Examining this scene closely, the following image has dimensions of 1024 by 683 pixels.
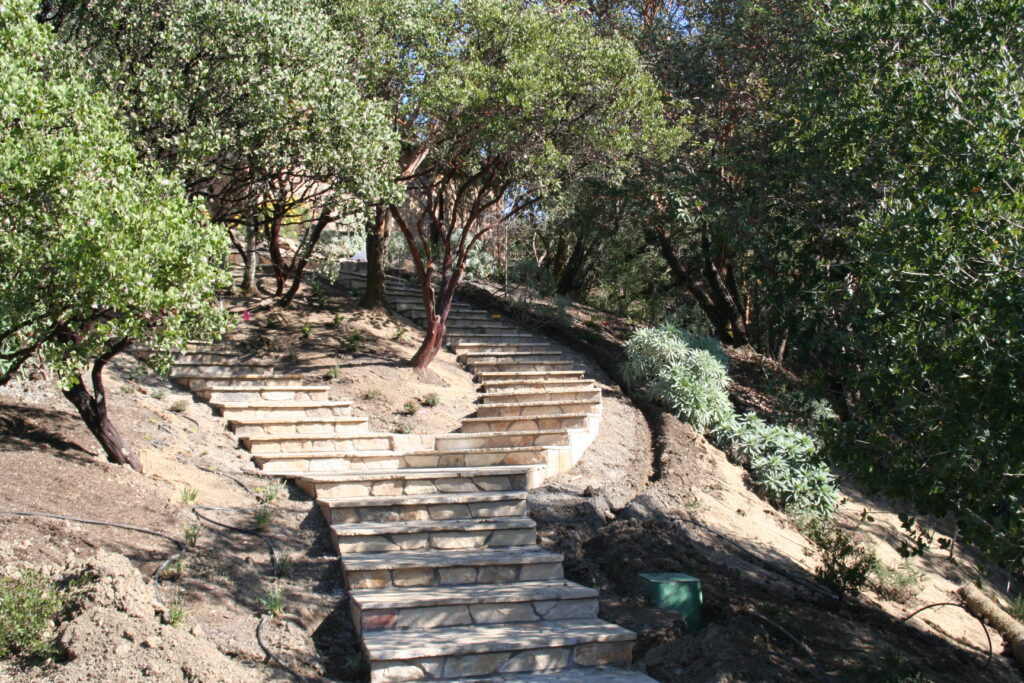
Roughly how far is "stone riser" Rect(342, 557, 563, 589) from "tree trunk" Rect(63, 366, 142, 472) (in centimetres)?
221

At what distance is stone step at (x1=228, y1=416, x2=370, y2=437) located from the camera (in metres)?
10.1

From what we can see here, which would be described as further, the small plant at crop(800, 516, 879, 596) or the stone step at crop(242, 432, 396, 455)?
the stone step at crop(242, 432, 396, 455)

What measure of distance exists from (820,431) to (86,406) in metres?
6.09

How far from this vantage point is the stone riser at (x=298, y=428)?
10.1 m

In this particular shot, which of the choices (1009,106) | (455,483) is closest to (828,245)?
(1009,106)

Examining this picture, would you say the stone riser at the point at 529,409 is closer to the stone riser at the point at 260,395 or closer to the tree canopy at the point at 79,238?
the stone riser at the point at 260,395

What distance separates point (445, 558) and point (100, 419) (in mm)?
3164

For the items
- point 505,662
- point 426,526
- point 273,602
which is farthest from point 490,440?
point 505,662

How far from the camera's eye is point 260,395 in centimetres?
1110

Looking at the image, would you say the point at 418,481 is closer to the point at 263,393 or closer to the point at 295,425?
the point at 295,425

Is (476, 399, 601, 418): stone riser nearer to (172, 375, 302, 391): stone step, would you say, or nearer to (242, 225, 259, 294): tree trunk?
(172, 375, 302, 391): stone step

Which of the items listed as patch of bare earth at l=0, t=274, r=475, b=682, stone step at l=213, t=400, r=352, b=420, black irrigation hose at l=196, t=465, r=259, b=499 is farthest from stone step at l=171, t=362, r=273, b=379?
black irrigation hose at l=196, t=465, r=259, b=499

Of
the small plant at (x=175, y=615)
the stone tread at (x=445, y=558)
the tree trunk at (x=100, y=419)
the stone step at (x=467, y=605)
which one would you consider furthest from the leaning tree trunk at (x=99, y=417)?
the stone step at (x=467, y=605)

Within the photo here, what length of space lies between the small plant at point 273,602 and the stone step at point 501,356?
7424 millimetres
